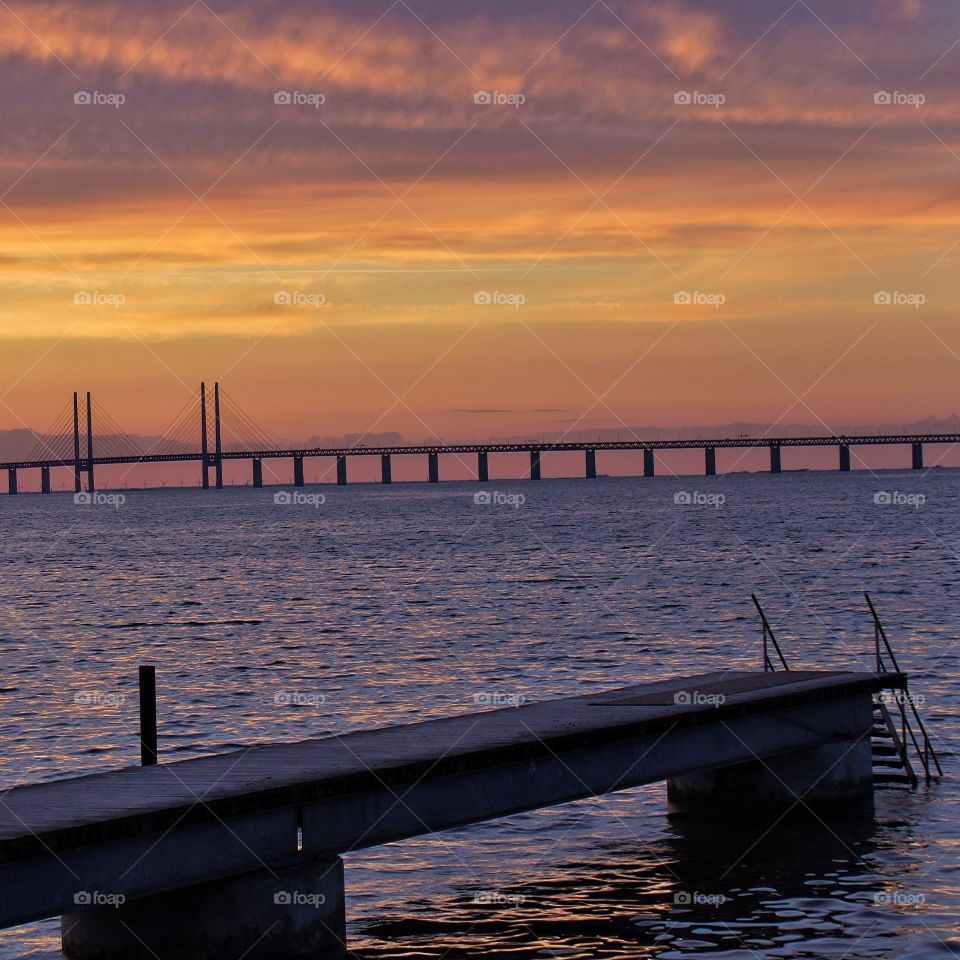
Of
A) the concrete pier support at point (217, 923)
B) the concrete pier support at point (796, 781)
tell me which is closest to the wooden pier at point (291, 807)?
the concrete pier support at point (217, 923)

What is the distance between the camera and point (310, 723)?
1230 inches

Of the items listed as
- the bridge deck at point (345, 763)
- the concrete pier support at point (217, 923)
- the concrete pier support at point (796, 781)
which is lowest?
the concrete pier support at point (217, 923)

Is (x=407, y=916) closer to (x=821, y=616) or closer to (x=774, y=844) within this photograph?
(x=774, y=844)

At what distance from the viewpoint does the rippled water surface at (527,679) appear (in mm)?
17438

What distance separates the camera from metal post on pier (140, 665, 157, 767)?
1964 centimetres

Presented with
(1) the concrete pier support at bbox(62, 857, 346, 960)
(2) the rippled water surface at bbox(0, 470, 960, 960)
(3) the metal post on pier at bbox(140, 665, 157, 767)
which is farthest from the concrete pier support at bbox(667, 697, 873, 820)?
(1) the concrete pier support at bbox(62, 857, 346, 960)

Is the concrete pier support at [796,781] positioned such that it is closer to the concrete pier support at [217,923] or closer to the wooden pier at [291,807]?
the wooden pier at [291,807]

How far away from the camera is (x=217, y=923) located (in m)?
14.8

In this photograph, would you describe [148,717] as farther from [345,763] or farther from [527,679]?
[527,679]

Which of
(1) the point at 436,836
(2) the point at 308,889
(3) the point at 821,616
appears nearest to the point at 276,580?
(3) the point at 821,616

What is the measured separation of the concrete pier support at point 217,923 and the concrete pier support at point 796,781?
7441 mm

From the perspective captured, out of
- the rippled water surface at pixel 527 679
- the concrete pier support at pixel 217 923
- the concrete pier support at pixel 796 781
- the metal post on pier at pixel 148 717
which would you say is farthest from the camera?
the concrete pier support at pixel 796 781

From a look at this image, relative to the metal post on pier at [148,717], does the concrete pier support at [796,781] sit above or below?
below

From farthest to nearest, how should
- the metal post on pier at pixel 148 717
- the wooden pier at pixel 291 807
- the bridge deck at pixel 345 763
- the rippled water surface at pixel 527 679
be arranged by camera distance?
the metal post on pier at pixel 148 717, the rippled water surface at pixel 527 679, the bridge deck at pixel 345 763, the wooden pier at pixel 291 807
